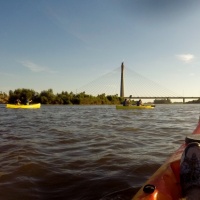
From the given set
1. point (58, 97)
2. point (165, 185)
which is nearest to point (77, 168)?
point (165, 185)

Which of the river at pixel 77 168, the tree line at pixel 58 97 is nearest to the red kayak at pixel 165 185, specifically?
the river at pixel 77 168

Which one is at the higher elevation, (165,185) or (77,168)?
(165,185)

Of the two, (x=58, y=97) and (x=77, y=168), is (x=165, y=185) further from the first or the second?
(x=58, y=97)

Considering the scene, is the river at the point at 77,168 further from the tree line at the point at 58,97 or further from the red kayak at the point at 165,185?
the tree line at the point at 58,97

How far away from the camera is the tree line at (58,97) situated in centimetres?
5088

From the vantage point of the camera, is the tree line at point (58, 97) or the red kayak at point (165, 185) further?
the tree line at point (58, 97)

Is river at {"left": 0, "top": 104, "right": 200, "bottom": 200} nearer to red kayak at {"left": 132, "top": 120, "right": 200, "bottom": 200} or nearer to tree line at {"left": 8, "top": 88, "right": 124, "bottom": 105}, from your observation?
red kayak at {"left": 132, "top": 120, "right": 200, "bottom": 200}

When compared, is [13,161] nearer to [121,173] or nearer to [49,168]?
[49,168]

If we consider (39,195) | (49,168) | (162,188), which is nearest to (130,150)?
(49,168)

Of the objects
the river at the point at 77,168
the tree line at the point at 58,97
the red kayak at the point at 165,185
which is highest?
the tree line at the point at 58,97

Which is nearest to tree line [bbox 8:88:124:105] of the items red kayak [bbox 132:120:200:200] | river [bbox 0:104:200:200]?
river [bbox 0:104:200:200]

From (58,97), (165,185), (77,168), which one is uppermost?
(58,97)

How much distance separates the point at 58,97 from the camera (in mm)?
53062

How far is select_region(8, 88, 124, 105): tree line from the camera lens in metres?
50.9
